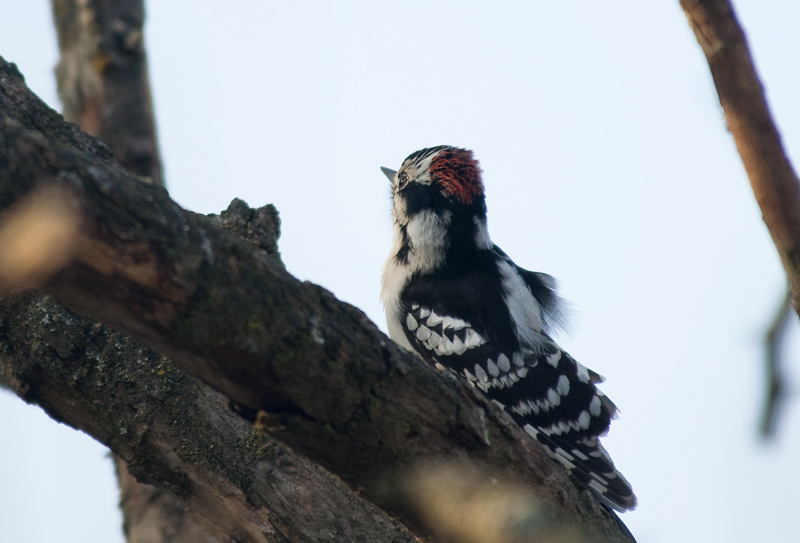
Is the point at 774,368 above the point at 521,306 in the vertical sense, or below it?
below

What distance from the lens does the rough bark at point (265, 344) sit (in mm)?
1697

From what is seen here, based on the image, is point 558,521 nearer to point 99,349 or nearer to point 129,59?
point 99,349

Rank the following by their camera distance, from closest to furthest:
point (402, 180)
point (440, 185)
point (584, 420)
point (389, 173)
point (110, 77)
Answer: point (584, 420) → point (440, 185) → point (402, 180) → point (389, 173) → point (110, 77)

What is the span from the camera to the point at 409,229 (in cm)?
534

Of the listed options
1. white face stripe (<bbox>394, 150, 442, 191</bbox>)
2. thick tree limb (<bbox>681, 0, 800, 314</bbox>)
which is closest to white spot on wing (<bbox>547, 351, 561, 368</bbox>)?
white face stripe (<bbox>394, 150, 442, 191</bbox>)

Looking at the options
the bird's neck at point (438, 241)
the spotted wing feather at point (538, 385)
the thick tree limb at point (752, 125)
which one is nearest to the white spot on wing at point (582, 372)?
the spotted wing feather at point (538, 385)

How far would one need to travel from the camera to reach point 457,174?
17.9ft

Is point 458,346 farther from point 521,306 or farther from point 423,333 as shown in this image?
point 521,306

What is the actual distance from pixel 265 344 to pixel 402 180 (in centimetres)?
387

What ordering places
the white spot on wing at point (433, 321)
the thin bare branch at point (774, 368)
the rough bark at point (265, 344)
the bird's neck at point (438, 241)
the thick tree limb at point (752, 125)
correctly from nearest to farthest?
the rough bark at point (265, 344) < the thick tree limb at point (752, 125) < the thin bare branch at point (774, 368) < the white spot on wing at point (433, 321) < the bird's neck at point (438, 241)

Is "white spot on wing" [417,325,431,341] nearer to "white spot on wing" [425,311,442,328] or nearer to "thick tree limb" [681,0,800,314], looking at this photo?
"white spot on wing" [425,311,442,328]

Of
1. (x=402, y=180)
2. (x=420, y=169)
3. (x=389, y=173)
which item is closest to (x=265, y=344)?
(x=420, y=169)

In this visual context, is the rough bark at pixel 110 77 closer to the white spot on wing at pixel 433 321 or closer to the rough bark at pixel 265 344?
the white spot on wing at pixel 433 321

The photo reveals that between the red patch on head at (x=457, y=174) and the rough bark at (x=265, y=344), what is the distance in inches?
113
